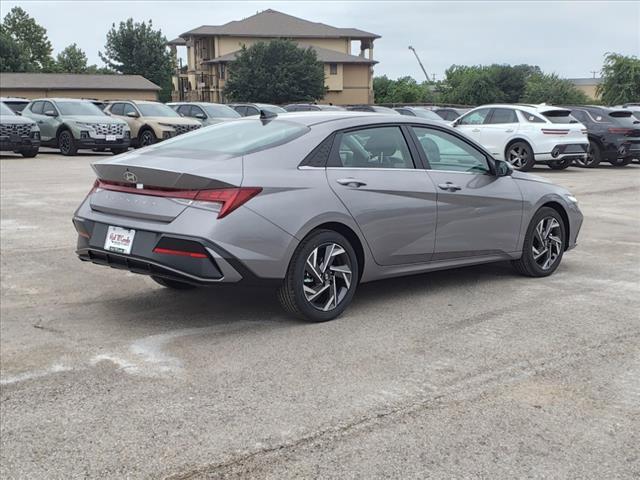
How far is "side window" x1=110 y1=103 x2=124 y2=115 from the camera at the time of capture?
24.7 metres

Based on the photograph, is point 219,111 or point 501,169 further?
point 219,111

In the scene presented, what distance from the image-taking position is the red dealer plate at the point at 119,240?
16.9ft

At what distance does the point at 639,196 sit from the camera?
14.4 m

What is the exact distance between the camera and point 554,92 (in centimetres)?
6103

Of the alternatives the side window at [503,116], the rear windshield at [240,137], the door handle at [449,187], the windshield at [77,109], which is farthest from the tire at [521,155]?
the rear windshield at [240,137]

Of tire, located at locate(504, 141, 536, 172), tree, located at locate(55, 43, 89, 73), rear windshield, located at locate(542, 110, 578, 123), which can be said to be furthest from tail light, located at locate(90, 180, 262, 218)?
tree, located at locate(55, 43, 89, 73)

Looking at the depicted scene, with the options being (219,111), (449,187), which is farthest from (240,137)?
(219,111)

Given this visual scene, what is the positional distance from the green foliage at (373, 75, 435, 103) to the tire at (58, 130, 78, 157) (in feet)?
188

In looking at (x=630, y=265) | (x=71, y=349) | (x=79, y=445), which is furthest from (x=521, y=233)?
(x=79, y=445)

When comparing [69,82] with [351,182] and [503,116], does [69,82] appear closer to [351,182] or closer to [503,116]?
[503,116]

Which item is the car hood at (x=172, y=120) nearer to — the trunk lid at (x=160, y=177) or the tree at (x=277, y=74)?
the trunk lid at (x=160, y=177)

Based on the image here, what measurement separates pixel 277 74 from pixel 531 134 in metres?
44.5

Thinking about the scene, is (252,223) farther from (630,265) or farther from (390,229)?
(630,265)

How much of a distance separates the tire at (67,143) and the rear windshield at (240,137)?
16866mm
